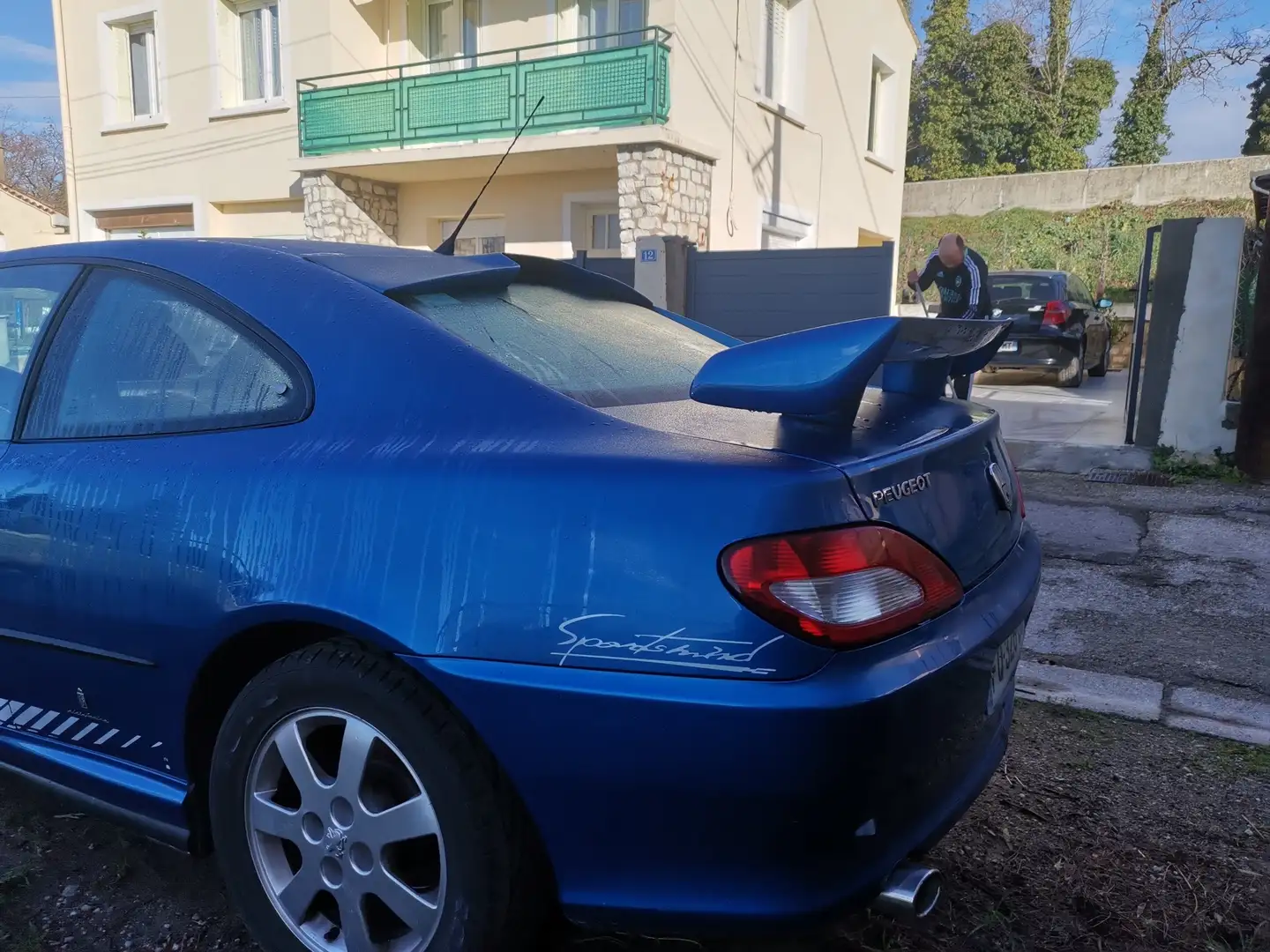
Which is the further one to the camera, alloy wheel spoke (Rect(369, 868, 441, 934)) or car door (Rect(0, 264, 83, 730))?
car door (Rect(0, 264, 83, 730))

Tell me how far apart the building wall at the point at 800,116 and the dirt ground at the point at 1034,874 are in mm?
10641

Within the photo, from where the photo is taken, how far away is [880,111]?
62.3 feet

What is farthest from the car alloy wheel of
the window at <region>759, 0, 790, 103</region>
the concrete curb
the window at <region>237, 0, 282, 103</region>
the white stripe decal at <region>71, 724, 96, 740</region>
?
the window at <region>237, 0, 282, 103</region>

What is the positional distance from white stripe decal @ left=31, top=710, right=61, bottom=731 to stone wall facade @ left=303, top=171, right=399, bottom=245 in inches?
506

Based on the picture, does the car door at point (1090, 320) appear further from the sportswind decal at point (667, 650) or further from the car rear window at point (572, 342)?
the sportswind decal at point (667, 650)

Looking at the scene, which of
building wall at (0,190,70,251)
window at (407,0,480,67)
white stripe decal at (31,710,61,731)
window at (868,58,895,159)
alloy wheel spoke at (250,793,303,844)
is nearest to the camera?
alloy wheel spoke at (250,793,303,844)

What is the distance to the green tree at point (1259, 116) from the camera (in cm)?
3056

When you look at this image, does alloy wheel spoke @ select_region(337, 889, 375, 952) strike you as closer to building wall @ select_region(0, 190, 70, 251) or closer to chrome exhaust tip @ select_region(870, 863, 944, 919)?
chrome exhaust tip @ select_region(870, 863, 944, 919)

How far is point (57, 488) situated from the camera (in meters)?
2.12

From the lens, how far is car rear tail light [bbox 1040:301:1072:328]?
12.5m

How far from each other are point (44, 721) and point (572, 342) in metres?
1.48

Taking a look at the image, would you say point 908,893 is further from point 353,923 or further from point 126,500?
point 126,500

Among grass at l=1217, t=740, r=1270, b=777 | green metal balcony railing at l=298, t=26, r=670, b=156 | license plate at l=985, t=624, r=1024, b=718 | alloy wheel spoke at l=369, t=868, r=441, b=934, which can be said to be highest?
green metal balcony railing at l=298, t=26, r=670, b=156

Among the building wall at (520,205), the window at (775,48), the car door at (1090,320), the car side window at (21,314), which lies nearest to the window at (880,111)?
the window at (775,48)
